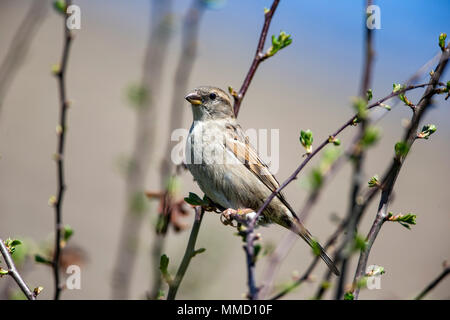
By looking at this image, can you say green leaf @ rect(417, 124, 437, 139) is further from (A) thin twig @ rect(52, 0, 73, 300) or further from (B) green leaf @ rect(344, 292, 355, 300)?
(A) thin twig @ rect(52, 0, 73, 300)

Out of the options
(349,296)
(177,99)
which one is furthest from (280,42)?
(349,296)

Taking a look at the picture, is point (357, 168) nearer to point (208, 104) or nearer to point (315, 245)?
point (315, 245)

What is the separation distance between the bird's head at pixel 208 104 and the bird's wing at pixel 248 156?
0.17 meters

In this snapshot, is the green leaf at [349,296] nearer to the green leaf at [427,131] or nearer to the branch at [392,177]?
the branch at [392,177]

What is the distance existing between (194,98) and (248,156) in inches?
28.9

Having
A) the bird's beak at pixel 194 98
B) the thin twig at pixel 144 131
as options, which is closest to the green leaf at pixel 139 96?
the thin twig at pixel 144 131

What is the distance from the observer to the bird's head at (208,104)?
4.28m

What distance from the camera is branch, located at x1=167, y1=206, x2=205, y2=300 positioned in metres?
2.04

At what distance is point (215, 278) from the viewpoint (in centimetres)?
251

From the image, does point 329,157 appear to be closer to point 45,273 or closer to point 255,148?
point 255,148

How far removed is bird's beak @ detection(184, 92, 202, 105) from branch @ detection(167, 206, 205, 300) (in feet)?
5.75
